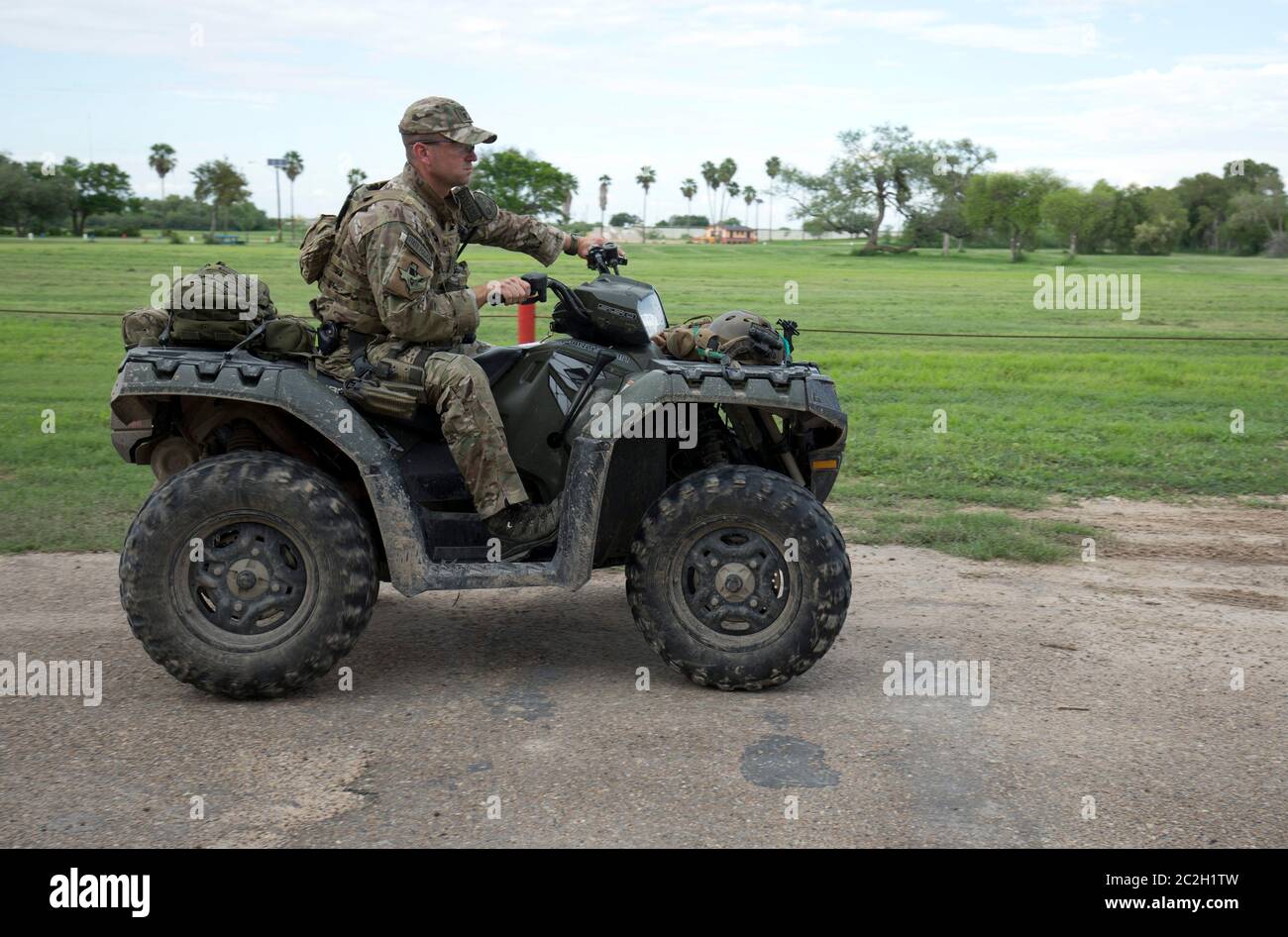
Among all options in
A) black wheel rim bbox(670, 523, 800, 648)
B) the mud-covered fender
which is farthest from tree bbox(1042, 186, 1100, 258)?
the mud-covered fender

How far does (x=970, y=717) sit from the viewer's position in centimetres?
523

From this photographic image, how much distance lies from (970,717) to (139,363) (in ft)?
11.8

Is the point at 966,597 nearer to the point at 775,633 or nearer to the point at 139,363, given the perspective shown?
the point at 775,633

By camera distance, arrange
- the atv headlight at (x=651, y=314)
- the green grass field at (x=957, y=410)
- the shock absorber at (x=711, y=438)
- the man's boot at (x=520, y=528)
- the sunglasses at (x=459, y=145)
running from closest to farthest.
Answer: the sunglasses at (x=459, y=145)
the man's boot at (x=520, y=528)
the atv headlight at (x=651, y=314)
the shock absorber at (x=711, y=438)
the green grass field at (x=957, y=410)

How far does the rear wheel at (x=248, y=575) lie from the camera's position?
5.21m

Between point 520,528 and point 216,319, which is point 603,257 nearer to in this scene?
point 520,528

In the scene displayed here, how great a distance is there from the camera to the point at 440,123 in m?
5.48

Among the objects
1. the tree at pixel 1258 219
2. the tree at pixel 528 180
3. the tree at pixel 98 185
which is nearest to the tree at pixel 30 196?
the tree at pixel 98 185

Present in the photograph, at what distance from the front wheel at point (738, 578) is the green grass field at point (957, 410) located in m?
3.04

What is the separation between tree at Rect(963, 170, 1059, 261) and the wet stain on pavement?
85.7 metres

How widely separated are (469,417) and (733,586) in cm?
127

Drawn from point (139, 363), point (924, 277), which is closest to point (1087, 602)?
point (139, 363)

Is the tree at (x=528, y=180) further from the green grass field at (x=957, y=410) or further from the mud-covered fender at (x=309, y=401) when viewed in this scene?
the mud-covered fender at (x=309, y=401)

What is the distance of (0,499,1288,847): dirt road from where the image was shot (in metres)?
4.25
